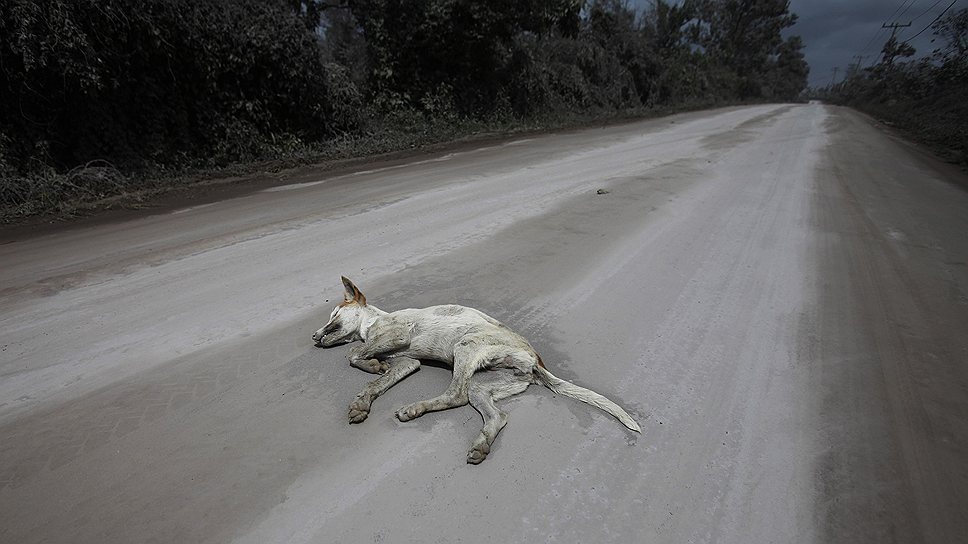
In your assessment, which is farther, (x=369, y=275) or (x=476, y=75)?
(x=476, y=75)

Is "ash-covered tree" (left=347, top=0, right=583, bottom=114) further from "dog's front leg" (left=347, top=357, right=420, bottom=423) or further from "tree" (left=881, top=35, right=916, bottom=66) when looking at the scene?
"tree" (left=881, top=35, right=916, bottom=66)

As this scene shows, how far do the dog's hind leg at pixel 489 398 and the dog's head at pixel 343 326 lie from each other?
108 centimetres

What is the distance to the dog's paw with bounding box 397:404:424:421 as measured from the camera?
2.84 m

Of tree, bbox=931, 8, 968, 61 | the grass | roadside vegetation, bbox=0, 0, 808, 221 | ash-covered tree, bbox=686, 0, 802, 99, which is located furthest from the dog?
ash-covered tree, bbox=686, 0, 802, 99

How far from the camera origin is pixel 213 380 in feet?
10.4

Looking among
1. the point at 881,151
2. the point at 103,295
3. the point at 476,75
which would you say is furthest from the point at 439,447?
the point at 476,75

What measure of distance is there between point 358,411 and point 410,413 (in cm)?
32

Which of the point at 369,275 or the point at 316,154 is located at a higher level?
the point at 316,154

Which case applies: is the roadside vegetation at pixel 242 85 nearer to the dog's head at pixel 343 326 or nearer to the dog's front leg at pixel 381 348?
the dog's head at pixel 343 326

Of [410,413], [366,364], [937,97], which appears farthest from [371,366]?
[937,97]

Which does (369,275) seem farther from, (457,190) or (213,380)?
(457,190)

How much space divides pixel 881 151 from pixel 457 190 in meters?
12.0

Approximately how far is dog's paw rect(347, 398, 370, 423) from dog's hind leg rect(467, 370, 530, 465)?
638 mm

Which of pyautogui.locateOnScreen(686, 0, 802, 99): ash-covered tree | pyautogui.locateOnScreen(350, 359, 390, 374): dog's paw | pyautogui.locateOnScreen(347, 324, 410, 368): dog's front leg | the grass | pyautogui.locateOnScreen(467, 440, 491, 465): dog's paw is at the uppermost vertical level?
pyautogui.locateOnScreen(686, 0, 802, 99): ash-covered tree
